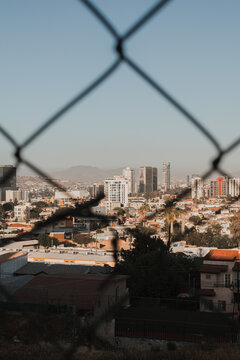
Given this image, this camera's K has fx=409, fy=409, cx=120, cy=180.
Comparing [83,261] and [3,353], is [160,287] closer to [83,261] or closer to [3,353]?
[3,353]

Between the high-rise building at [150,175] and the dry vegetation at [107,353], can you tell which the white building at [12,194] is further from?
the dry vegetation at [107,353]

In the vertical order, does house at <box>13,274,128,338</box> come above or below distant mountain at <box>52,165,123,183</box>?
below

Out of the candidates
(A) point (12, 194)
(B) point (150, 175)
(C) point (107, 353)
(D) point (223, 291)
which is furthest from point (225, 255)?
(D) point (223, 291)

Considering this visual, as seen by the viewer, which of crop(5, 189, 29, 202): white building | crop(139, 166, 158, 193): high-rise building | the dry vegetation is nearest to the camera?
crop(5, 189, 29, 202): white building

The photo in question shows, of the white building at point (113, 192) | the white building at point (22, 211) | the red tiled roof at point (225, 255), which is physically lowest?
the red tiled roof at point (225, 255)

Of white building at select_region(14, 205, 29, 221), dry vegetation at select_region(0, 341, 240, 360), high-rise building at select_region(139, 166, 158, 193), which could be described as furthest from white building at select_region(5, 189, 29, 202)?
dry vegetation at select_region(0, 341, 240, 360)

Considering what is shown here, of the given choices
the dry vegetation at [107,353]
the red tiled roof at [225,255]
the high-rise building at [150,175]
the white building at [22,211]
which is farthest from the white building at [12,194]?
the dry vegetation at [107,353]

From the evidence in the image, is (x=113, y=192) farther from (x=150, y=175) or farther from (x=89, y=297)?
(x=150, y=175)

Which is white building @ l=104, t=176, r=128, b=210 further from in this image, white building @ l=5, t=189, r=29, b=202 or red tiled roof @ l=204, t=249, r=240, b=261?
red tiled roof @ l=204, t=249, r=240, b=261
